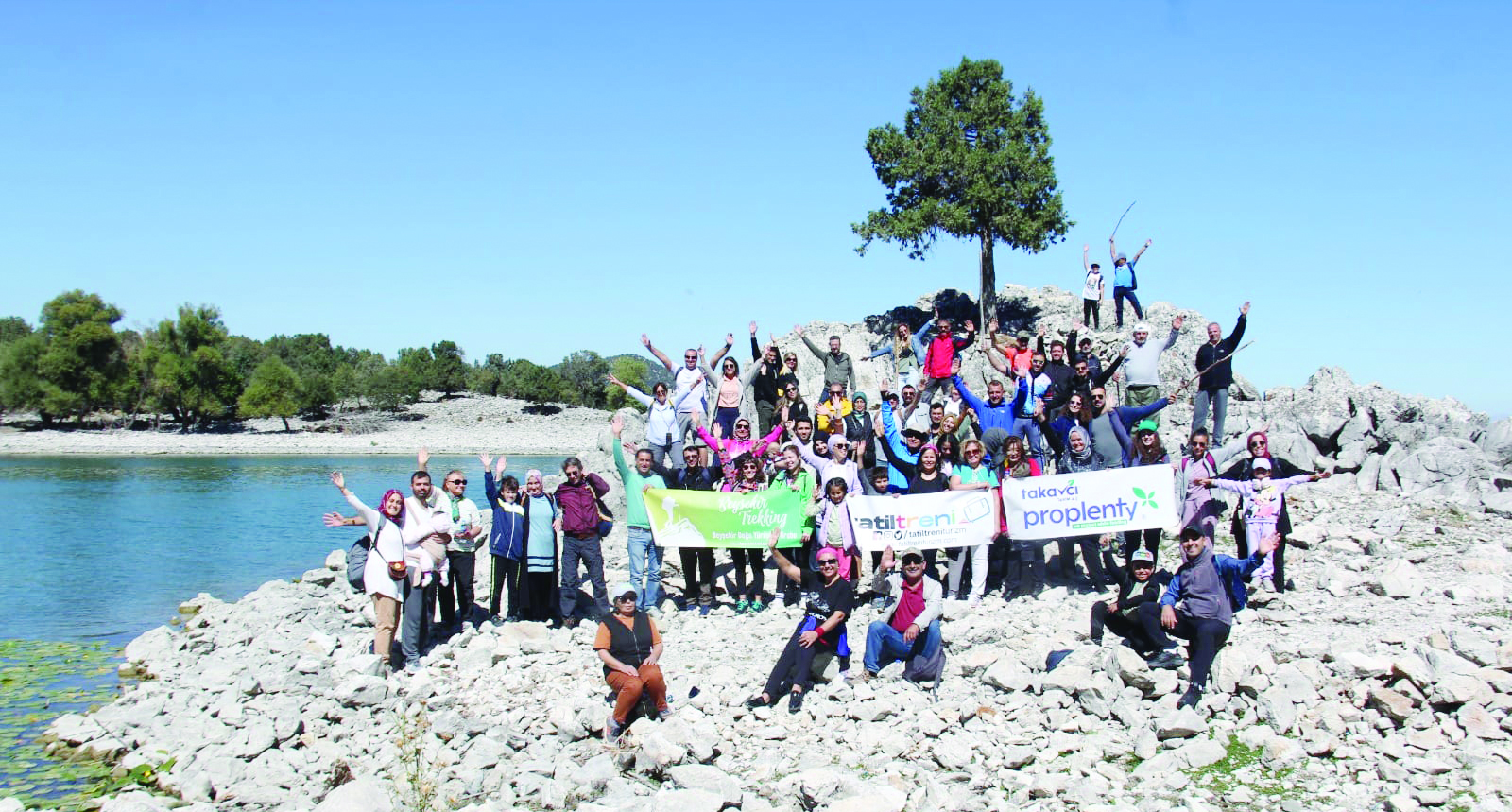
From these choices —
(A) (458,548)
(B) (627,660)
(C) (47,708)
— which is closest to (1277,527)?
(B) (627,660)

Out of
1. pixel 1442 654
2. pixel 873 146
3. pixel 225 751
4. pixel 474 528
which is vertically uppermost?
pixel 873 146

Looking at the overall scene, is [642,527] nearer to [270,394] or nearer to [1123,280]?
[1123,280]

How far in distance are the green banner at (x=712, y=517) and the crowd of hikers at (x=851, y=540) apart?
0.17 metres

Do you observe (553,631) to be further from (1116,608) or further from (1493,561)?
(1493,561)

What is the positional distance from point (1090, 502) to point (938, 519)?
1706 millimetres

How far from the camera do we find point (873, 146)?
31.8 meters

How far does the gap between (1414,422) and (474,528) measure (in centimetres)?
1476

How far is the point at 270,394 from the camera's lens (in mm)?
75188

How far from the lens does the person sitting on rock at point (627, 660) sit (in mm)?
9844

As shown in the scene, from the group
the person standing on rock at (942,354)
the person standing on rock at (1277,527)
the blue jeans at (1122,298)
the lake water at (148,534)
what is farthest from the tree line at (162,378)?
the person standing on rock at (1277,527)

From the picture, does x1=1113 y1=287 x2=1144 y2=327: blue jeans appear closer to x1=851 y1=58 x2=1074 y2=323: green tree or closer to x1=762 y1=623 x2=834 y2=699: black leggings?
x1=851 y1=58 x2=1074 y2=323: green tree

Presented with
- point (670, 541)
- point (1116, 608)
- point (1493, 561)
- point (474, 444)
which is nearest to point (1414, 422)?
point (1493, 561)

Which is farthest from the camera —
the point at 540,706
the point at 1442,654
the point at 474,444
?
the point at 474,444

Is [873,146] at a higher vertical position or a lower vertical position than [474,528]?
higher
